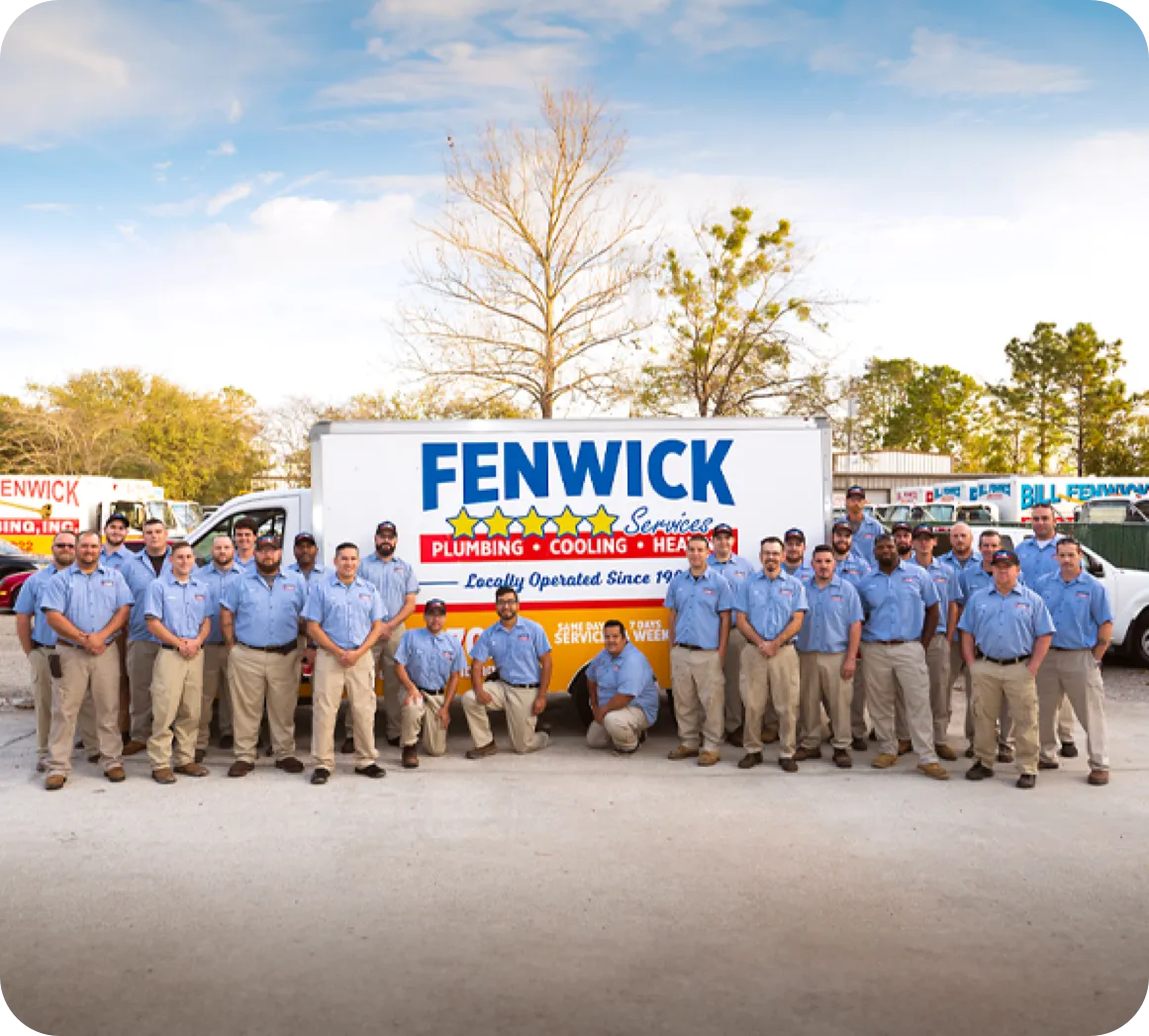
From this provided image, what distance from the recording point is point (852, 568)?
8.91 meters

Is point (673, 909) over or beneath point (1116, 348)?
beneath

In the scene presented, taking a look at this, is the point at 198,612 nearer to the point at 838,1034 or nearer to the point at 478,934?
the point at 478,934

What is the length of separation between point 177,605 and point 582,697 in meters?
3.66

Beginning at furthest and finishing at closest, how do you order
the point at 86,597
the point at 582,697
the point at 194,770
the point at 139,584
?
the point at 582,697
the point at 139,584
the point at 194,770
the point at 86,597

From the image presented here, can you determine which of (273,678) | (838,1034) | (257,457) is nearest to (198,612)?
(273,678)

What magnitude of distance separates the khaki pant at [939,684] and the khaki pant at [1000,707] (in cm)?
61

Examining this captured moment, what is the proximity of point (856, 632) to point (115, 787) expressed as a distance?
601 cm

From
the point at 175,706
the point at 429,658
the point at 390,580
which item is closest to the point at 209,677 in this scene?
the point at 175,706

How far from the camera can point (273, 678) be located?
26.8 feet

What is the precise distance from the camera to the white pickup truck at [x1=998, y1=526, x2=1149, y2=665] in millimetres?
12766

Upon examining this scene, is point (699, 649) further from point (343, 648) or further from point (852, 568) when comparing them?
point (343, 648)

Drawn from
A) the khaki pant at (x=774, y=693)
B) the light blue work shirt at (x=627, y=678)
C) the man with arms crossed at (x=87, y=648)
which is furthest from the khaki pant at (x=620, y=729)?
the man with arms crossed at (x=87, y=648)

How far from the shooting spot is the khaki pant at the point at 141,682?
865 centimetres

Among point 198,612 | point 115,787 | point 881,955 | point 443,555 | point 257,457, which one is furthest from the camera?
point 257,457
